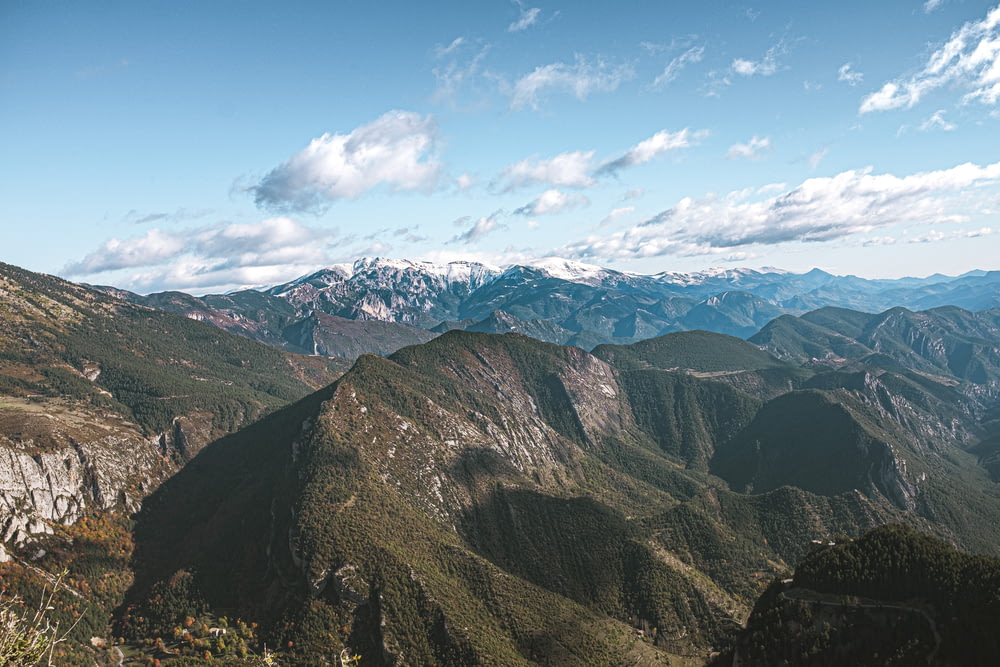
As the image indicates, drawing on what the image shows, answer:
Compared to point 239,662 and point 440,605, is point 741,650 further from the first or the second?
point 239,662

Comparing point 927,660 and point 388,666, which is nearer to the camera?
point 927,660

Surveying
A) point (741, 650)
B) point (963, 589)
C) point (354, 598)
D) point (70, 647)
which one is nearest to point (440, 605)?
point (354, 598)

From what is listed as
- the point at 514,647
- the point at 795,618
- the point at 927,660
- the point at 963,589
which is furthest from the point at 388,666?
the point at 963,589

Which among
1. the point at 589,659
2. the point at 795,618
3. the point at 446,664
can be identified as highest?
the point at 795,618

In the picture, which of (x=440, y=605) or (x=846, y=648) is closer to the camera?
(x=846, y=648)

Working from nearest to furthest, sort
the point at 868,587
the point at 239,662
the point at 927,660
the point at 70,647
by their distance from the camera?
1. the point at 927,660
2. the point at 868,587
3. the point at 239,662
4. the point at 70,647

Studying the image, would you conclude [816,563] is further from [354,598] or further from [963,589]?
[354,598]

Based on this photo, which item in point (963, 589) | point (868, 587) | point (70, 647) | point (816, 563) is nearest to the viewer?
point (963, 589)

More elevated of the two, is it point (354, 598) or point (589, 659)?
point (354, 598)

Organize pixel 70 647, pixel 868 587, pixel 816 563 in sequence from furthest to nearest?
1. pixel 70 647
2. pixel 816 563
3. pixel 868 587
